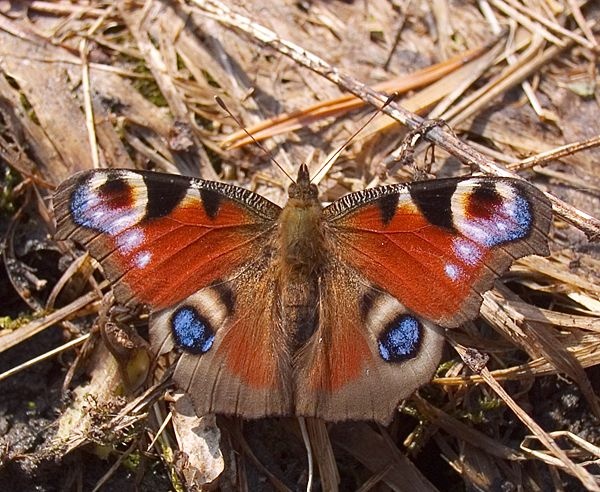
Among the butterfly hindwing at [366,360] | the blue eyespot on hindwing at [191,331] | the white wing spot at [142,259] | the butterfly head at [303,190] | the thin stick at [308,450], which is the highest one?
the white wing spot at [142,259]

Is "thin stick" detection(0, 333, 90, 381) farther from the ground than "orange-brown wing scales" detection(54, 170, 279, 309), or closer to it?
closer to it

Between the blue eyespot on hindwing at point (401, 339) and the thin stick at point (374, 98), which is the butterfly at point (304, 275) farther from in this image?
the thin stick at point (374, 98)

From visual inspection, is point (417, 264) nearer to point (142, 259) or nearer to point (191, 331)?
point (191, 331)

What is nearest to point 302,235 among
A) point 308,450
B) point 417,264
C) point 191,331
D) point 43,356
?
point 417,264

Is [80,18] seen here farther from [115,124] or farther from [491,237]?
[491,237]

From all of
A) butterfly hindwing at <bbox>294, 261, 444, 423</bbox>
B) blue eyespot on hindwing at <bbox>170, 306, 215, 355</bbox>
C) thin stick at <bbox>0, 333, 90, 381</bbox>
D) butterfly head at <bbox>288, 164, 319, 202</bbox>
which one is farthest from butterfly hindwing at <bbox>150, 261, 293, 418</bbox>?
thin stick at <bbox>0, 333, 90, 381</bbox>

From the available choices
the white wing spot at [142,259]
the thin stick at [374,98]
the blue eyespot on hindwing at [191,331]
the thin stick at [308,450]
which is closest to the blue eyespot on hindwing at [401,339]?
the thin stick at [308,450]

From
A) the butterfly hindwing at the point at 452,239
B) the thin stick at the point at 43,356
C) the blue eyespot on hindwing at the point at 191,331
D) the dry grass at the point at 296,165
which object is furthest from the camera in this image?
the thin stick at the point at 43,356

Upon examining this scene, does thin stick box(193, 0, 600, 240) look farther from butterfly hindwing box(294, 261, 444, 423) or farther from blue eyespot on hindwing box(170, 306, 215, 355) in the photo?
blue eyespot on hindwing box(170, 306, 215, 355)
